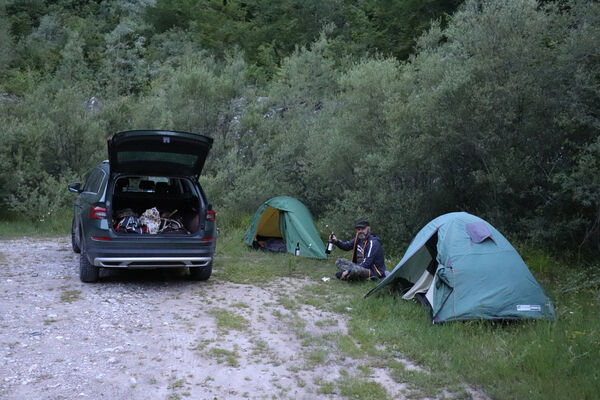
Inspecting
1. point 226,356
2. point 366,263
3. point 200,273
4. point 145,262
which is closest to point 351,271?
point 366,263

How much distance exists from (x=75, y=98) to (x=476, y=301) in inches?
549

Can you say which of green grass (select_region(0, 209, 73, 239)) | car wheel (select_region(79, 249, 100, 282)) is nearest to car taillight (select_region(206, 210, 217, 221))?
car wheel (select_region(79, 249, 100, 282))

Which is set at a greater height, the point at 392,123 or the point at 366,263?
the point at 392,123

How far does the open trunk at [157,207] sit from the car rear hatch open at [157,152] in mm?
256

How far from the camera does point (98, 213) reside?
7191 mm

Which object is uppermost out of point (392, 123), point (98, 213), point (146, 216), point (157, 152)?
point (392, 123)

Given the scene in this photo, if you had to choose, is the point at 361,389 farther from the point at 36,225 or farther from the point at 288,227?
the point at 36,225

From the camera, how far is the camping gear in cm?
596

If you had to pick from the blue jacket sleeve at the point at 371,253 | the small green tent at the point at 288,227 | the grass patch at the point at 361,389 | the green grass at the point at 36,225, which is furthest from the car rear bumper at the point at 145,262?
the green grass at the point at 36,225

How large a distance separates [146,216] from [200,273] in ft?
3.89

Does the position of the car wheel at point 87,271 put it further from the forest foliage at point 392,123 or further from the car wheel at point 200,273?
the forest foliage at point 392,123

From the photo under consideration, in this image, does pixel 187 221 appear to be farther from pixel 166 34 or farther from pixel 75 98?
pixel 166 34

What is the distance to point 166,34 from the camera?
3112 cm

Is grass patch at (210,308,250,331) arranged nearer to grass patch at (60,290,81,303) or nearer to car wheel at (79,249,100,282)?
grass patch at (60,290,81,303)
